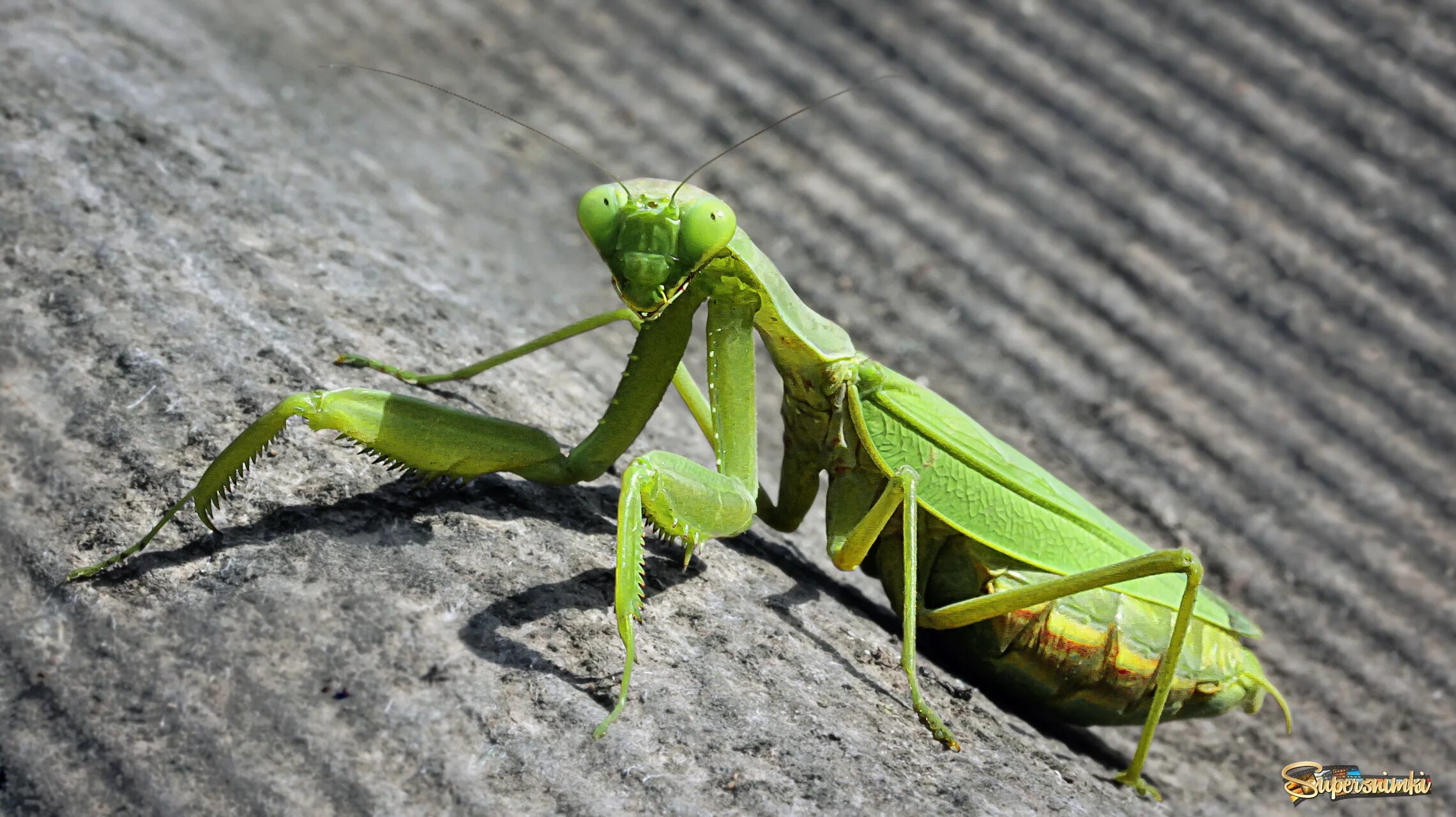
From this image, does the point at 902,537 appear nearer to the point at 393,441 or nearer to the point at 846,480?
the point at 846,480

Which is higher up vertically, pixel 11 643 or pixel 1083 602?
pixel 1083 602

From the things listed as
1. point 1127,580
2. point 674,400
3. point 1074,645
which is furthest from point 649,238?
point 674,400

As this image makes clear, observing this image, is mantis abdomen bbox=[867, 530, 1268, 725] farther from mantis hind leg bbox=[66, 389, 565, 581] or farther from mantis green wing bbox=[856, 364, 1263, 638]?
mantis hind leg bbox=[66, 389, 565, 581]

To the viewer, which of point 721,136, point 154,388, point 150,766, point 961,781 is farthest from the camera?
point 721,136

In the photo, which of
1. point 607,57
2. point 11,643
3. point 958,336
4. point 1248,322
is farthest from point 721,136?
point 11,643

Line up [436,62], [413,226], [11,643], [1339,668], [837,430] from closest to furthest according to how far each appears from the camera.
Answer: [11,643]
[837,430]
[1339,668]
[413,226]
[436,62]

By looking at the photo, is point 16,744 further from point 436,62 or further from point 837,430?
point 436,62

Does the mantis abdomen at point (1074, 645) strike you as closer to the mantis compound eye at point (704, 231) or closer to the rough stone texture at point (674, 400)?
the rough stone texture at point (674, 400)
